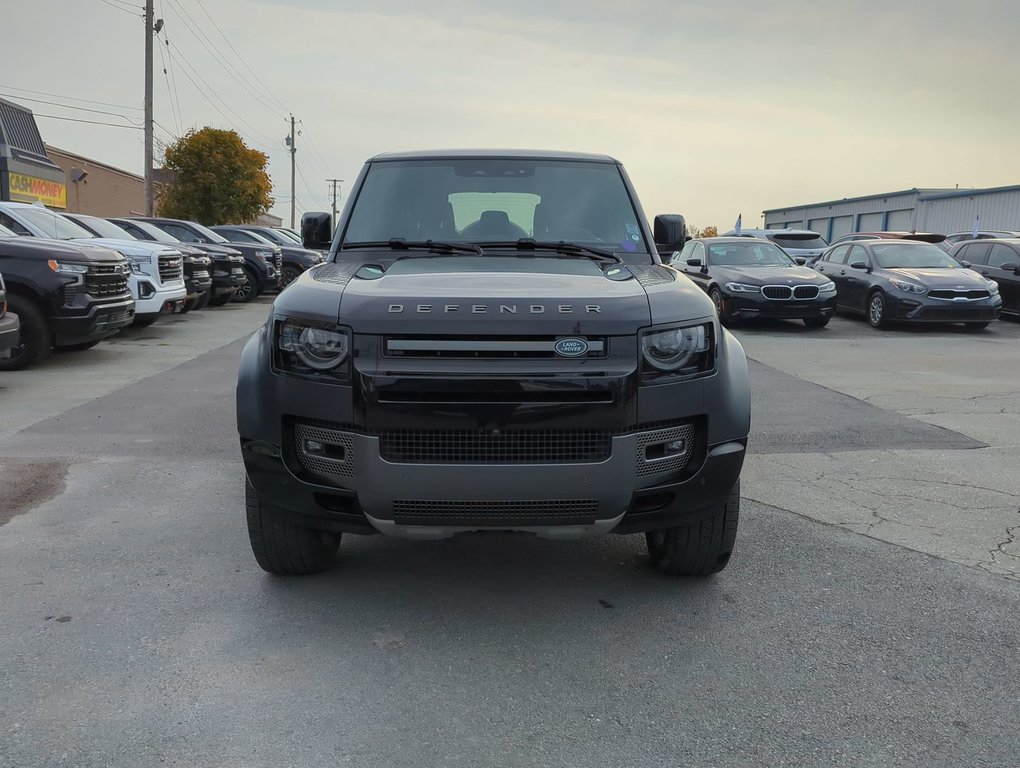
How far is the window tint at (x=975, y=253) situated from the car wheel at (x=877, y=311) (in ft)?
9.63

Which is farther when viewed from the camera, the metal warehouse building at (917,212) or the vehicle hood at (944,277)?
the metal warehouse building at (917,212)

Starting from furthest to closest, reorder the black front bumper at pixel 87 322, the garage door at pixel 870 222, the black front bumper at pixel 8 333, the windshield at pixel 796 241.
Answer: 1. the garage door at pixel 870 222
2. the windshield at pixel 796 241
3. the black front bumper at pixel 87 322
4. the black front bumper at pixel 8 333

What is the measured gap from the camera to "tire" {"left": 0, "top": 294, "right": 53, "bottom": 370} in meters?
9.48

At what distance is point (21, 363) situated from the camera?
9.64m

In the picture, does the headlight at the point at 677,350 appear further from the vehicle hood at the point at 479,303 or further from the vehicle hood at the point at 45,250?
the vehicle hood at the point at 45,250

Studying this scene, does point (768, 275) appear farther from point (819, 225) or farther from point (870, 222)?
point (819, 225)

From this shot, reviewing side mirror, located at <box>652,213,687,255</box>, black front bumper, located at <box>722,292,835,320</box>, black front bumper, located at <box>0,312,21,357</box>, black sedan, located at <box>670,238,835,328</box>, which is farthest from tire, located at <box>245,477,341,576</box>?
black front bumper, located at <box>722,292,835,320</box>

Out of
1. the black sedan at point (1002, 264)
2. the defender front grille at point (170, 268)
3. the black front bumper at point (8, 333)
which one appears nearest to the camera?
the black front bumper at point (8, 333)

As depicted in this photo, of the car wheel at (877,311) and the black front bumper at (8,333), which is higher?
the car wheel at (877,311)

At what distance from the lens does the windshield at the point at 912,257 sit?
51.0 ft

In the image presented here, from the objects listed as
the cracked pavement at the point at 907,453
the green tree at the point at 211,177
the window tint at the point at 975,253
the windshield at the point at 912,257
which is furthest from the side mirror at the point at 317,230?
the green tree at the point at 211,177

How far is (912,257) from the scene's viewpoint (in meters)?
15.7

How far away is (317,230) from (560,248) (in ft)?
5.00

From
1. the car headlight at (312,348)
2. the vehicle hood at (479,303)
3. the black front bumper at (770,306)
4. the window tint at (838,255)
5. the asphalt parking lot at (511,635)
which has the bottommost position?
the asphalt parking lot at (511,635)
